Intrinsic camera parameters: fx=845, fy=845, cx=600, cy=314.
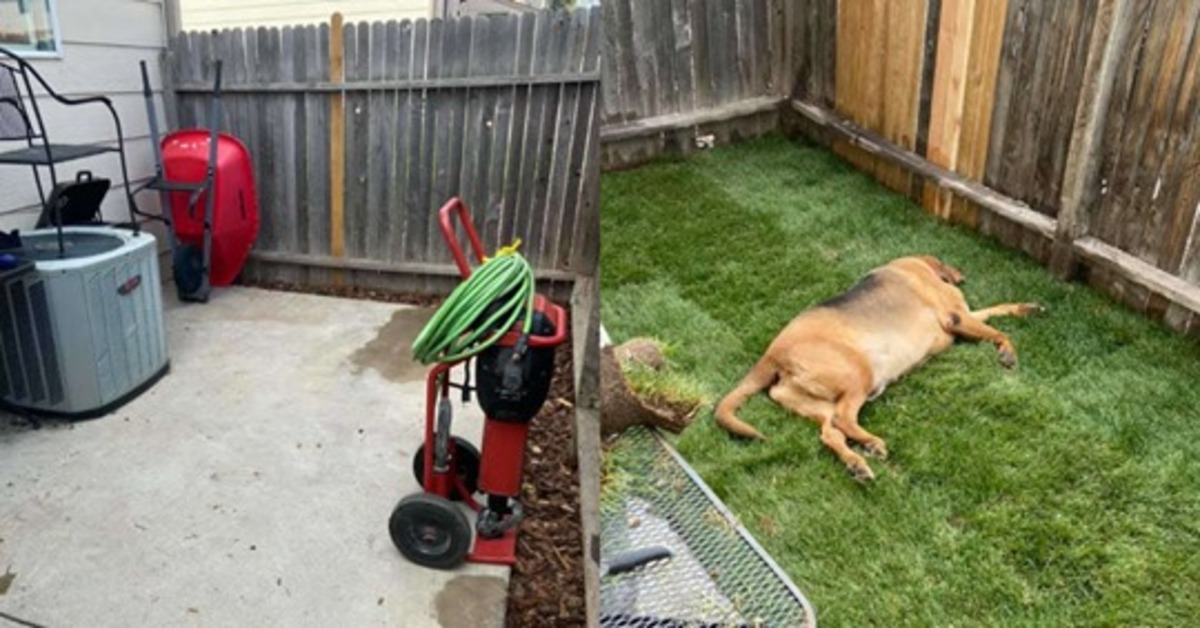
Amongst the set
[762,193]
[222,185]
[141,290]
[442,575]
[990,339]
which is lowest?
[442,575]

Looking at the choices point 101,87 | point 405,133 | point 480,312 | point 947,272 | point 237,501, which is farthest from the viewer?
point 405,133

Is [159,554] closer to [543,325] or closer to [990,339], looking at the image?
[543,325]

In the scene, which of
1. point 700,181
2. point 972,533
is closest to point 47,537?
point 700,181

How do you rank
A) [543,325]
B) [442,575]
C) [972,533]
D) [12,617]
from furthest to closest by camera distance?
1. [442,575]
2. [12,617]
3. [543,325]
4. [972,533]

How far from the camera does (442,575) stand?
7.83 feet

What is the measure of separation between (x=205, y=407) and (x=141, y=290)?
557 mm

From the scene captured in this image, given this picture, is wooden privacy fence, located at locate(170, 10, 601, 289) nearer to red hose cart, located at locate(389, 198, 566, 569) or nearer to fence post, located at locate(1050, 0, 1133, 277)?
red hose cart, located at locate(389, 198, 566, 569)

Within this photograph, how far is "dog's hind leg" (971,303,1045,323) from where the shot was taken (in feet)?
2.70

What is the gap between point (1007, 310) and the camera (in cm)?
84

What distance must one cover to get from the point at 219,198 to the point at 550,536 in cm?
308

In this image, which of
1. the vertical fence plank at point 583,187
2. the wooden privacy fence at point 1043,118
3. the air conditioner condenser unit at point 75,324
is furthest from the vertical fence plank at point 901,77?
the vertical fence plank at point 583,187

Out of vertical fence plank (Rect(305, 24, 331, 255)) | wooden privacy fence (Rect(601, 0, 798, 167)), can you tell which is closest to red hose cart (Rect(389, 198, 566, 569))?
wooden privacy fence (Rect(601, 0, 798, 167))

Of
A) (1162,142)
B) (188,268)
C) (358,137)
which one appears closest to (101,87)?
(188,268)

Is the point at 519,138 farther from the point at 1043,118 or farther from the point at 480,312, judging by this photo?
the point at 1043,118
